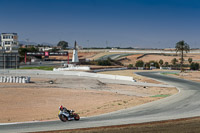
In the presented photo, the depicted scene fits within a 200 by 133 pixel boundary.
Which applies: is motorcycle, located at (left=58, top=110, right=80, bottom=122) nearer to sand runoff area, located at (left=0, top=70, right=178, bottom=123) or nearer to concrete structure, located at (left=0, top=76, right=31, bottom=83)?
sand runoff area, located at (left=0, top=70, right=178, bottom=123)

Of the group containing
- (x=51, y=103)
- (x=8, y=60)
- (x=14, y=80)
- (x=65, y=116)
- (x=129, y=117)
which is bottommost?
(x=51, y=103)

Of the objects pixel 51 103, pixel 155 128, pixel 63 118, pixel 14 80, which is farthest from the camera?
pixel 14 80

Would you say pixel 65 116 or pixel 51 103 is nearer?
pixel 65 116

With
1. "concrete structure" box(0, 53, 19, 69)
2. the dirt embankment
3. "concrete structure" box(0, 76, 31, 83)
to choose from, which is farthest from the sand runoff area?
"concrete structure" box(0, 53, 19, 69)

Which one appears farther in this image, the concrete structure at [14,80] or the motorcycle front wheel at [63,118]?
the concrete structure at [14,80]

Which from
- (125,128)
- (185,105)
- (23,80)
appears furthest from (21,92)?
(125,128)

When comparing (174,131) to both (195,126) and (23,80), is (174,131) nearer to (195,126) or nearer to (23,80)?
(195,126)

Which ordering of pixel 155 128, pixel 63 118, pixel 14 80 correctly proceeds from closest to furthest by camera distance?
pixel 155 128 < pixel 63 118 < pixel 14 80

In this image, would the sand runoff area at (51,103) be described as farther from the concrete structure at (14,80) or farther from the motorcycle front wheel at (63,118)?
the concrete structure at (14,80)

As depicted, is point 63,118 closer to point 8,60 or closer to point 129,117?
point 129,117

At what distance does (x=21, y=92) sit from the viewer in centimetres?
3284

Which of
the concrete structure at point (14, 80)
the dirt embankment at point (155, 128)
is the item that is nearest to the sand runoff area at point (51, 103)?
the concrete structure at point (14, 80)

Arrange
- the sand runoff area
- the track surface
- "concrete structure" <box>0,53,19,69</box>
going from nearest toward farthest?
1. the track surface
2. the sand runoff area
3. "concrete structure" <box>0,53,19,69</box>

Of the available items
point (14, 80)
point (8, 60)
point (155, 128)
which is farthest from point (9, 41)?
point (155, 128)
